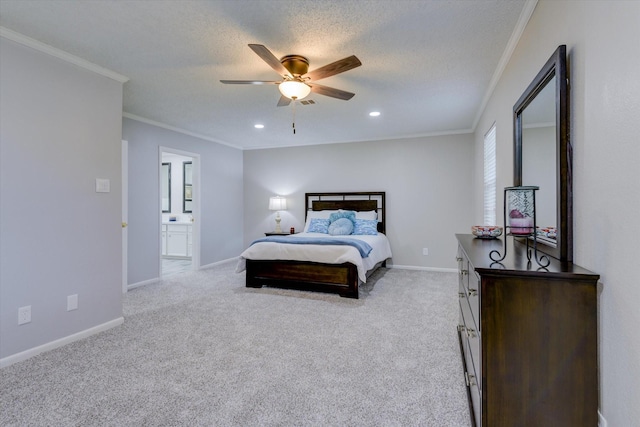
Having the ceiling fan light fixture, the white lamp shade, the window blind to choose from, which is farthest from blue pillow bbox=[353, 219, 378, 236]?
the ceiling fan light fixture

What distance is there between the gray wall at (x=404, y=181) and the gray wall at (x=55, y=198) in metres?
3.69

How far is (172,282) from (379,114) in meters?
3.98

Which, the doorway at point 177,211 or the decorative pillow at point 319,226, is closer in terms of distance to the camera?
the decorative pillow at point 319,226

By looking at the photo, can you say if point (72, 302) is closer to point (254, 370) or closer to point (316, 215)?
point (254, 370)

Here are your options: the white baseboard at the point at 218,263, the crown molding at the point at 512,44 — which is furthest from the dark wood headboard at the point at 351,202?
the crown molding at the point at 512,44

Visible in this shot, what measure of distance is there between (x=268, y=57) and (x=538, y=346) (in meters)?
2.35

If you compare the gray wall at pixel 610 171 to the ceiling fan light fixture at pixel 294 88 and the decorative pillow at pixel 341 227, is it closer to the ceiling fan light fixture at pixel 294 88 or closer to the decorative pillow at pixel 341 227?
the ceiling fan light fixture at pixel 294 88

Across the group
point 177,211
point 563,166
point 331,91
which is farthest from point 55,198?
point 177,211

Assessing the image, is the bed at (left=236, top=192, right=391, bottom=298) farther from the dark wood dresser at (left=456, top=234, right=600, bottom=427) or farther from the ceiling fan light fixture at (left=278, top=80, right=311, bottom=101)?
the dark wood dresser at (left=456, top=234, right=600, bottom=427)

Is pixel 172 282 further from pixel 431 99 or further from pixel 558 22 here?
pixel 558 22

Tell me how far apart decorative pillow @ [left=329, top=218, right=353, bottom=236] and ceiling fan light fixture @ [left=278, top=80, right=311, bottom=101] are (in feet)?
9.27

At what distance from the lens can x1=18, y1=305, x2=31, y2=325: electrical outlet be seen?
7.81 feet

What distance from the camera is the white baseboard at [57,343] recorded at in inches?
91.1

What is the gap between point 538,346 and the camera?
121 cm
